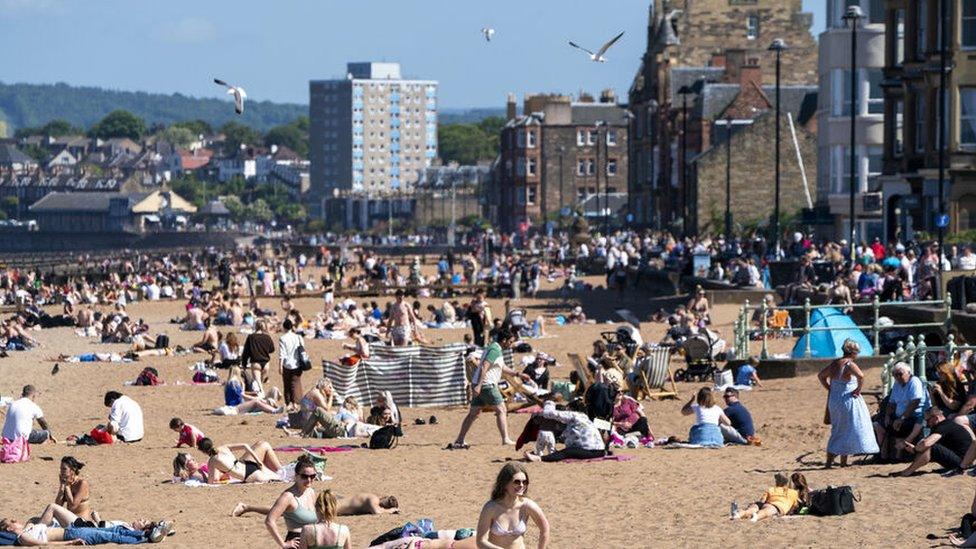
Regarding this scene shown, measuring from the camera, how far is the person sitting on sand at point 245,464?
802 inches

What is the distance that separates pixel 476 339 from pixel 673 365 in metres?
4.88

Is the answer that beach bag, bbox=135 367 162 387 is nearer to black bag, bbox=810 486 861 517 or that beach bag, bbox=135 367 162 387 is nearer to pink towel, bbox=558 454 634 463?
pink towel, bbox=558 454 634 463

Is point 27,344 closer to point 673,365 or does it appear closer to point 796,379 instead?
point 673,365

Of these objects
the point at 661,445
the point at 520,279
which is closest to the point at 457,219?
the point at 520,279

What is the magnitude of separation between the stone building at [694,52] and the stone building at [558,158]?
37601mm

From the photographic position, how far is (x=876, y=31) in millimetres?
52812

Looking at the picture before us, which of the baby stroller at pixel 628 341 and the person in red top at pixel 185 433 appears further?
the baby stroller at pixel 628 341

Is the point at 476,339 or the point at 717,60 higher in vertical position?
the point at 717,60

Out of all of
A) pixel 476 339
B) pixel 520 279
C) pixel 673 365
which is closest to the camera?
pixel 673 365

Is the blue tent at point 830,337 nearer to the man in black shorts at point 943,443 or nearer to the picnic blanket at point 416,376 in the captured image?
the picnic blanket at point 416,376

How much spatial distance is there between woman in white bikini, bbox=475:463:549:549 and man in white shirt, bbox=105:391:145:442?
11.6 metres

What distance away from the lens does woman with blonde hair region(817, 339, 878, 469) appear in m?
18.7

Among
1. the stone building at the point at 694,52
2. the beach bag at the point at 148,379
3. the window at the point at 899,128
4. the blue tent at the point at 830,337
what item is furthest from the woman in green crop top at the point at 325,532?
the stone building at the point at 694,52

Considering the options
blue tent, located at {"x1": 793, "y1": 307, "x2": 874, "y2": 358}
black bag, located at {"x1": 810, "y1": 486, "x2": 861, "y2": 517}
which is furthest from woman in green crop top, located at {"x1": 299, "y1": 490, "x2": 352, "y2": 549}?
blue tent, located at {"x1": 793, "y1": 307, "x2": 874, "y2": 358}
